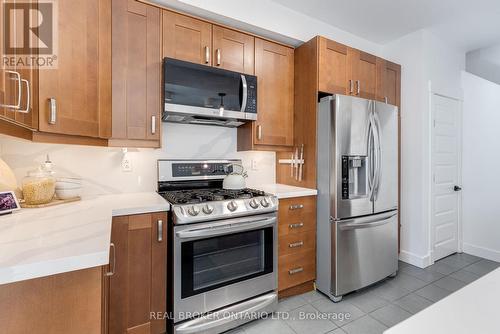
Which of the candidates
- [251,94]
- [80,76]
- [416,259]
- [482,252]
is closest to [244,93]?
[251,94]

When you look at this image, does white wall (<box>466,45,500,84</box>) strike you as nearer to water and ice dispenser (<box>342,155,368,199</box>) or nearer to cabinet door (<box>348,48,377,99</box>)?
cabinet door (<box>348,48,377,99</box>)

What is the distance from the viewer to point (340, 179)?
2127 millimetres

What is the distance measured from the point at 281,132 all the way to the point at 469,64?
3026mm

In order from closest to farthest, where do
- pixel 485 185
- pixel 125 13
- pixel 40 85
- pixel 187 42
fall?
pixel 40 85 → pixel 125 13 → pixel 187 42 → pixel 485 185

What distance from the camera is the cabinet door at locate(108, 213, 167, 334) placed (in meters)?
1.50

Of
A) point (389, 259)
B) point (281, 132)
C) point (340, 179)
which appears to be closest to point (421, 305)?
point (389, 259)

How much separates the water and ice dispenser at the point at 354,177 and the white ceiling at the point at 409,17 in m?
1.55

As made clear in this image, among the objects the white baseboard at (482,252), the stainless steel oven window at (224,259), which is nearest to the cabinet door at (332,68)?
the stainless steel oven window at (224,259)

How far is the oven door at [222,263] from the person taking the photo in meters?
1.60

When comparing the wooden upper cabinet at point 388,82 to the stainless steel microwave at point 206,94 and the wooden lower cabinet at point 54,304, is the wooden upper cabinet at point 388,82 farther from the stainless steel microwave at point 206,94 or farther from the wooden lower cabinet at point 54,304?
the wooden lower cabinet at point 54,304

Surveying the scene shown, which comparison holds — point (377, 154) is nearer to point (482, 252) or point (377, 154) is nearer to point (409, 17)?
point (409, 17)

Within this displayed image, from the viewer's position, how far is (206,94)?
200 cm

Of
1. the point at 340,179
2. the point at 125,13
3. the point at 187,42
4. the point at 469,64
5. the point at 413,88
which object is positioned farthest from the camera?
the point at 469,64

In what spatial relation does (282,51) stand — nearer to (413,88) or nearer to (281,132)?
(281,132)
